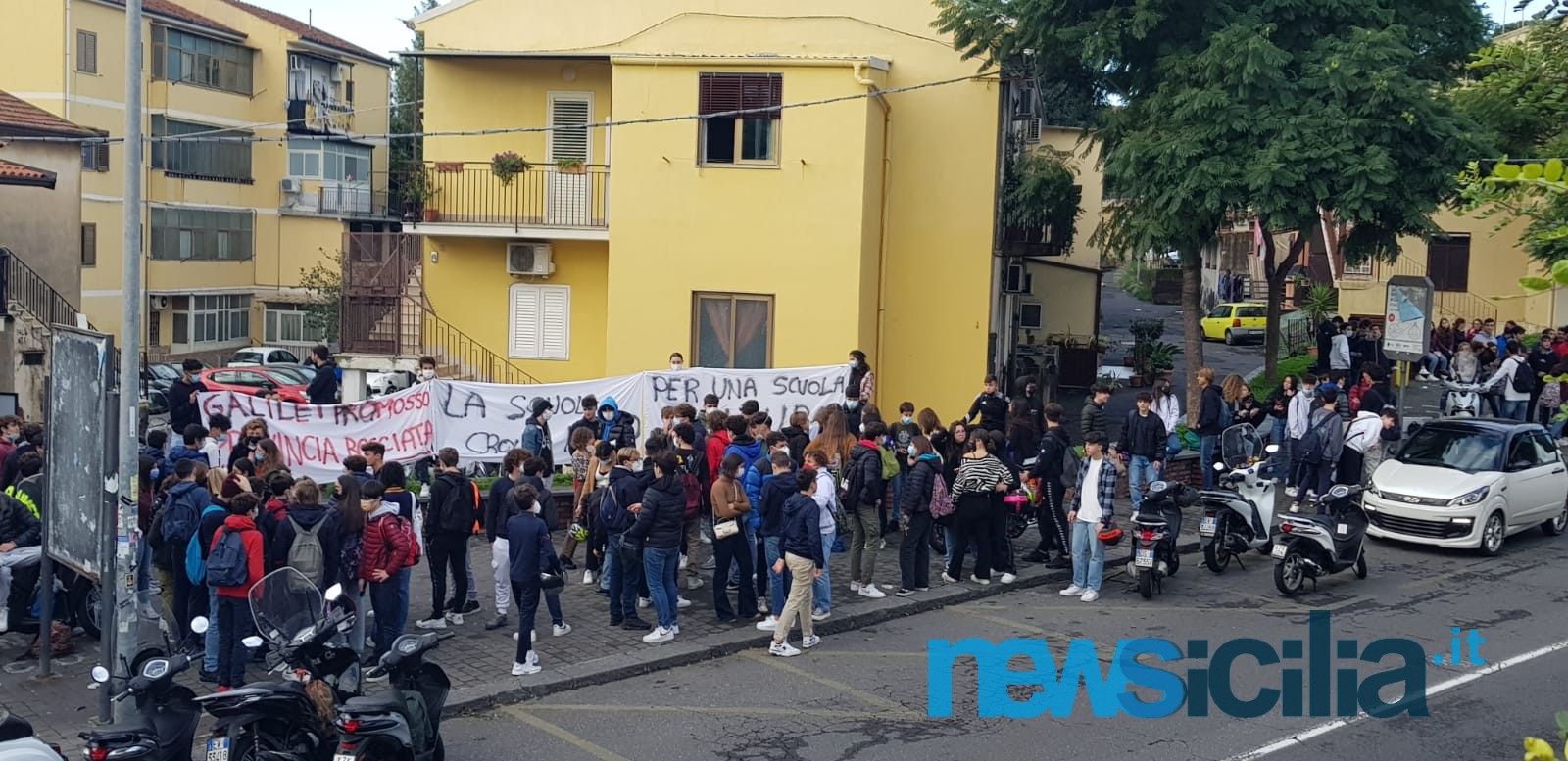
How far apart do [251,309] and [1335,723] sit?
139 ft

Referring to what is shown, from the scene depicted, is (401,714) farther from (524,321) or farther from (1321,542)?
(524,321)

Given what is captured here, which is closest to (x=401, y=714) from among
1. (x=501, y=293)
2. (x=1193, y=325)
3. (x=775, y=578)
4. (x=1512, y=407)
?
(x=775, y=578)

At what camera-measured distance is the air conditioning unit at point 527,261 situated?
23562mm

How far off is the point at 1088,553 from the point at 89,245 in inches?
1319

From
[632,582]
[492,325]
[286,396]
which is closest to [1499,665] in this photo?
[632,582]

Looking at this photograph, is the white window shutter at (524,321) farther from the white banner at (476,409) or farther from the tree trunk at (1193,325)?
the tree trunk at (1193,325)

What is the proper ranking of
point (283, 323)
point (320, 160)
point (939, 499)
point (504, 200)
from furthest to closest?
point (283, 323)
point (320, 160)
point (504, 200)
point (939, 499)

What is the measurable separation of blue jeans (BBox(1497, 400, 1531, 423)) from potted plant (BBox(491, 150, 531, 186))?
16250 millimetres

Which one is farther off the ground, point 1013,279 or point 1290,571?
point 1013,279

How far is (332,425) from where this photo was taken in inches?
666

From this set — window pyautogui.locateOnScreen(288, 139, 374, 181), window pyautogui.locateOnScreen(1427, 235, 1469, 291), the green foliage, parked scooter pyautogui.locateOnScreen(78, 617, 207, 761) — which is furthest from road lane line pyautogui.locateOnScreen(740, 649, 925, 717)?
window pyautogui.locateOnScreen(288, 139, 374, 181)

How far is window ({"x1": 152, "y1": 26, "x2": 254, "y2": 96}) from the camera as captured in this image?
40875 mm

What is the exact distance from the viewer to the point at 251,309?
153ft

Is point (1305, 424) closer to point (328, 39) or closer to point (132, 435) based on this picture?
point (132, 435)
